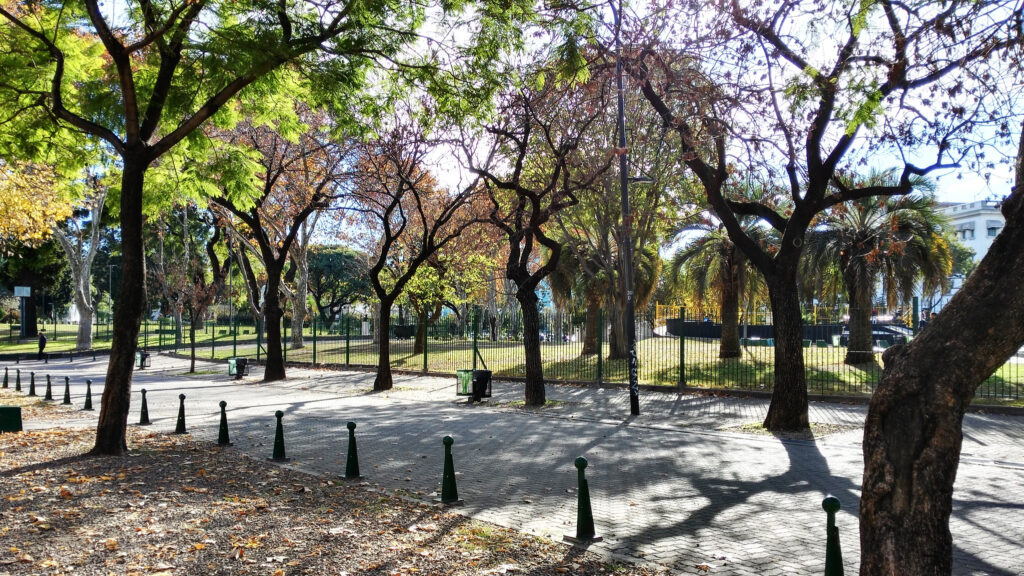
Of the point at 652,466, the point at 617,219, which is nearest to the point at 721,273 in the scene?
the point at 617,219

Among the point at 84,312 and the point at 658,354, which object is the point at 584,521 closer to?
the point at 658,354

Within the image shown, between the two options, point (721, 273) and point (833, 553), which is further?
point (721, 273)

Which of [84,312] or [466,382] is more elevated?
[84,312]

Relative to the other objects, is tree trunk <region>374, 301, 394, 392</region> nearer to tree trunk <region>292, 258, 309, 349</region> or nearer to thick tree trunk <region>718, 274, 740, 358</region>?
thick tree trunk <region>718, 274, 740, 358</region>

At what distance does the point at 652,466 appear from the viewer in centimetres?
984

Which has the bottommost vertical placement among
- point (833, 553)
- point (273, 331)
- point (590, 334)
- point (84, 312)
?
point (833, 553)

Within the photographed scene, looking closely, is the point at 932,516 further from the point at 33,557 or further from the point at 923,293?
the point at 923,293

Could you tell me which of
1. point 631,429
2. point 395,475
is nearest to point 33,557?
point 395,475

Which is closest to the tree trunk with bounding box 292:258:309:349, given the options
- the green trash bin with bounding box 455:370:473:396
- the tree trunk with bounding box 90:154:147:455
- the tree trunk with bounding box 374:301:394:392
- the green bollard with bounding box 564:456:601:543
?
the tree trunk with bounding box 374:301:394:392

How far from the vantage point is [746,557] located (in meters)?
5.89

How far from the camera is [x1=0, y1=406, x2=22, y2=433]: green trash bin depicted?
476 inches

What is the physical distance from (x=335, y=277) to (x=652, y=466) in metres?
57.6

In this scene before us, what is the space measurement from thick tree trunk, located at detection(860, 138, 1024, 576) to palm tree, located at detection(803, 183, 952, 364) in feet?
53.7

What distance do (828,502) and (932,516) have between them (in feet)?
2.33
